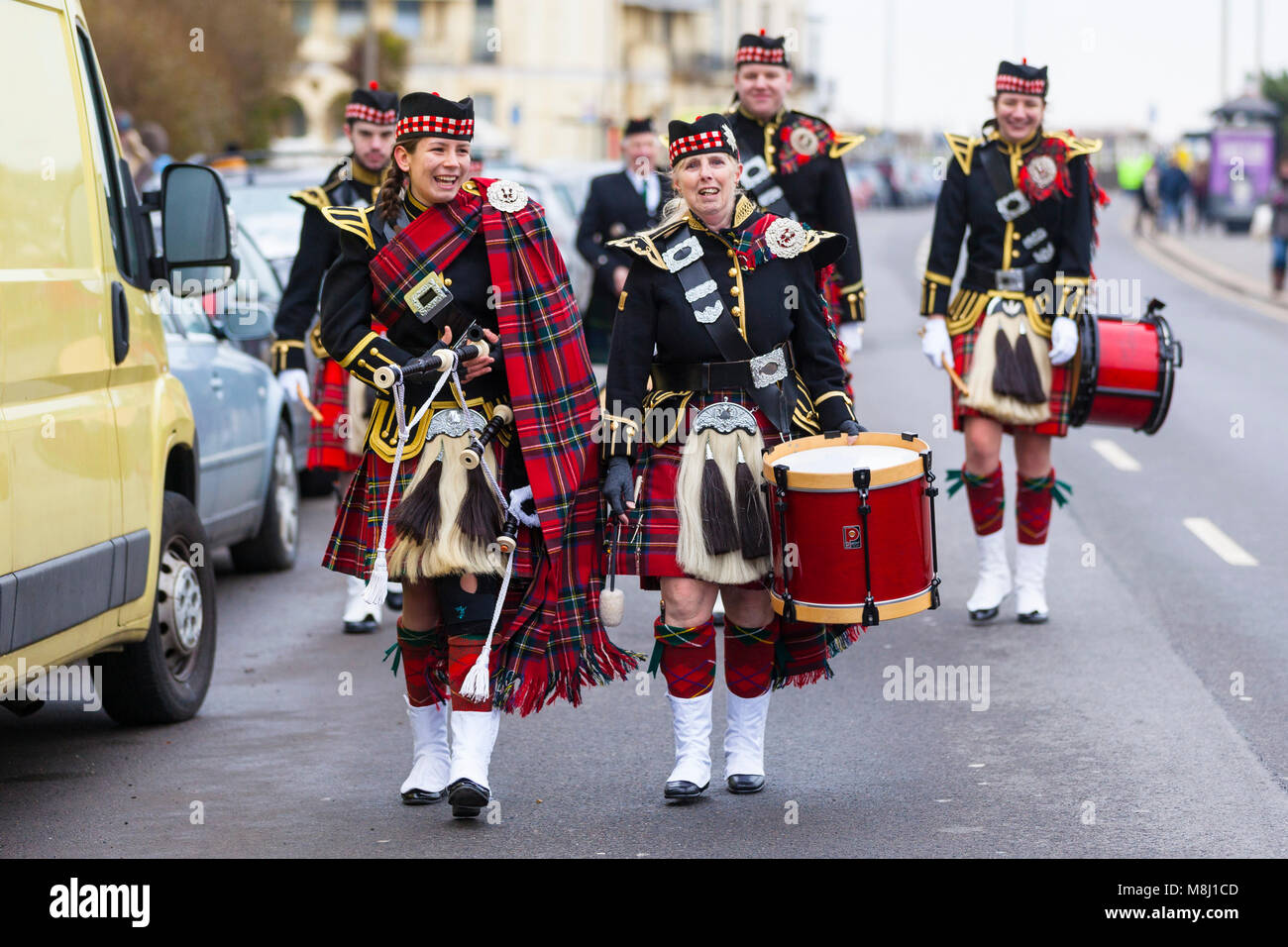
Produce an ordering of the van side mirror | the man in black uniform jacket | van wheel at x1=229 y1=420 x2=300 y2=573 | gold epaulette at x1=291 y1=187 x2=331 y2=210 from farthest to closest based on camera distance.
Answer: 1. the man in black uniform jacket
2. van wheel at x1=229 y1=420 x2=300 y2=573
3. gold epaulette at x1=291 y1=187 x2=331 y2=210
4. the van side mirror

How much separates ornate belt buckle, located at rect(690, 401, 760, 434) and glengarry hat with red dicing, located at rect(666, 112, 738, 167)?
2.39 ft

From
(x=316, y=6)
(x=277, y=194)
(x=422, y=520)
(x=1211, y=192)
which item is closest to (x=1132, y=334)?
(x=422, y=520)

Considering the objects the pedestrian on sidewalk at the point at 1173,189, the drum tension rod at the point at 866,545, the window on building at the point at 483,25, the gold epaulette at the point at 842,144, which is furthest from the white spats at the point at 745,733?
the window on building at the point at 483,25

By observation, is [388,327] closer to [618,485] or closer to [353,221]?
[353,221]

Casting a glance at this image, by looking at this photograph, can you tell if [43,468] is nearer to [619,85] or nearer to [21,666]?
[21,666]

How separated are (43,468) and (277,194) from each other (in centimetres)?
765

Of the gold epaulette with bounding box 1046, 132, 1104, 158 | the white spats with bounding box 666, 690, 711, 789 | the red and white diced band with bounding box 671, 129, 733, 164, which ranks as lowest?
the white spats with bounding box 666, 690, 711, 789

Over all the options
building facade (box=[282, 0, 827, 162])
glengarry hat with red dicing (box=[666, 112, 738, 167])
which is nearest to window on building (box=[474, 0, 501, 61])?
building facade (box=[282, 0, 827, 162])

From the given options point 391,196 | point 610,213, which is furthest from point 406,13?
point 391,196

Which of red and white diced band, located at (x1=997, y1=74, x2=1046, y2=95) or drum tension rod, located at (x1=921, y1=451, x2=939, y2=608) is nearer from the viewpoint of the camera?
drum tension rod, located at (x1=921, y1=451, x2=939, y2=608)

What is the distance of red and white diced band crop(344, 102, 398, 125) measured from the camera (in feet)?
27.0

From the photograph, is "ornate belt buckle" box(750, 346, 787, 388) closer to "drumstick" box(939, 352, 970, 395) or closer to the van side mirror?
the van side mirror

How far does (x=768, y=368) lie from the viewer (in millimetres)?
5820

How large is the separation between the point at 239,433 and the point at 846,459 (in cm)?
Result: 421
